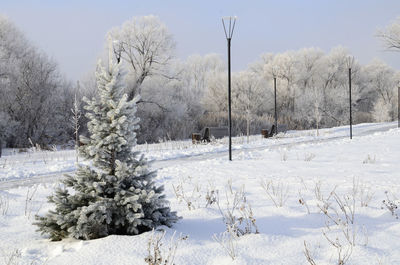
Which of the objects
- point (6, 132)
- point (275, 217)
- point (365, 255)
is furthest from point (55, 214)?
point (6, 132)

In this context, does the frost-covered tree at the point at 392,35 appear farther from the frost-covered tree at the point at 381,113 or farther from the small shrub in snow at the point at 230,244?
the small shrub in snow at the point at 230,244

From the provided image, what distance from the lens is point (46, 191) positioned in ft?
23.1

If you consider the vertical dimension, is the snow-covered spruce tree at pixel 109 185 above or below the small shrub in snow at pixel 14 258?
above

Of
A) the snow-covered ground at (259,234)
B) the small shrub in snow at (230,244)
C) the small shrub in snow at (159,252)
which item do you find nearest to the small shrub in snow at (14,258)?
the snow-covered ground at (259,234)

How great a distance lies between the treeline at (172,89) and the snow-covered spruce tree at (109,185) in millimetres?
4090

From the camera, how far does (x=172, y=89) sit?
37594 mm

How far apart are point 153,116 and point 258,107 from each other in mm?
17918

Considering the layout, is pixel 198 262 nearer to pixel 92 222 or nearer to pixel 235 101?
pixel 92 222

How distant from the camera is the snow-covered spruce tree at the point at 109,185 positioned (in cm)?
367

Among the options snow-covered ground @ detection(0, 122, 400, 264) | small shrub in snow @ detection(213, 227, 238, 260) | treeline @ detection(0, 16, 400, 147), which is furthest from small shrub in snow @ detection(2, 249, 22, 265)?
treeline @ detection(0, 16, 400, 147)

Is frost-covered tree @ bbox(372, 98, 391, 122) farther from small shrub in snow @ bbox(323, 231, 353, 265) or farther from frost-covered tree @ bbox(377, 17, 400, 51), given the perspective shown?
small shrub in snow @ bbox(323, 231, 353, 265)

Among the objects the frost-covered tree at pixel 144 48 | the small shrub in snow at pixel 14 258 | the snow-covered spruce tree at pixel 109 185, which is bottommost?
the small shrub in snow at pixel 14 258

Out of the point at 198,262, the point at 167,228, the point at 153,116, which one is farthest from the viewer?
the point at 153,116

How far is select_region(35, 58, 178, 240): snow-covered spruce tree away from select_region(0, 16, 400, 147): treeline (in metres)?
4.09
